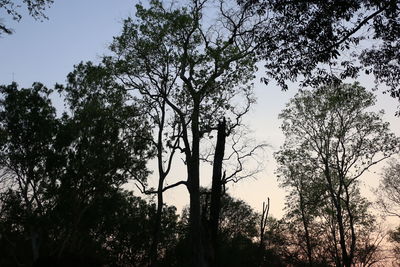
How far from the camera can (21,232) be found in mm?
32156

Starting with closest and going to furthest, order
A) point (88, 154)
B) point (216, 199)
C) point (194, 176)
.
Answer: point (216, 199) → point (194, 176) → point (88, 154)

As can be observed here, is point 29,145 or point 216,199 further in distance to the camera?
point 29,145

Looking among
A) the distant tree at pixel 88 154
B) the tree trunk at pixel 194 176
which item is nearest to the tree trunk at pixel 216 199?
the tree trunk at pixel 194 176

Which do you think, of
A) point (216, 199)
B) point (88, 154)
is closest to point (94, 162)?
point (88, 154)

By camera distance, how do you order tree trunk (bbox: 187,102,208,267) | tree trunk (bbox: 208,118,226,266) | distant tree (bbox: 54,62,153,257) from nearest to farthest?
tree trunk (bbox: 208,118,226,266), tree trunk (bbox: 187,102,208,267), distant tree (bbox: 54,62,153,257)

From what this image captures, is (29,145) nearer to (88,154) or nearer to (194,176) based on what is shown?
(88,154)

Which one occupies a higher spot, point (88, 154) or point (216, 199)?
point (88, 154)

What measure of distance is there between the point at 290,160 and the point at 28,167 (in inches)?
754

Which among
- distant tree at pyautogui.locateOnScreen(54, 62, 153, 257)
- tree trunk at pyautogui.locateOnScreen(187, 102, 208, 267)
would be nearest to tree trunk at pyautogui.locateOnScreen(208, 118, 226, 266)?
tree trunk at pyautogui.locateOnScreen(187, 102, 208, 267)

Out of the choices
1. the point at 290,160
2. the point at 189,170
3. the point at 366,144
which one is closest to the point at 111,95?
the point at 189,170

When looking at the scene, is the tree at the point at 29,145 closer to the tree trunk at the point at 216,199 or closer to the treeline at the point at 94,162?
the treeline at the point at 94,162

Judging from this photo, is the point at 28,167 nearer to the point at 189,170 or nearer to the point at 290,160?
the point at 189,170

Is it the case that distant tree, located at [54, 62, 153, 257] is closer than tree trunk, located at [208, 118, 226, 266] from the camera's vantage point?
No

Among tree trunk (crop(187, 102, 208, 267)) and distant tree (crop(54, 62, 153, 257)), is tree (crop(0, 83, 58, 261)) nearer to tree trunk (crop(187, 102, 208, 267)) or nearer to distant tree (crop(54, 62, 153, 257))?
distant tree (crop(54, 62, 153, 257))
